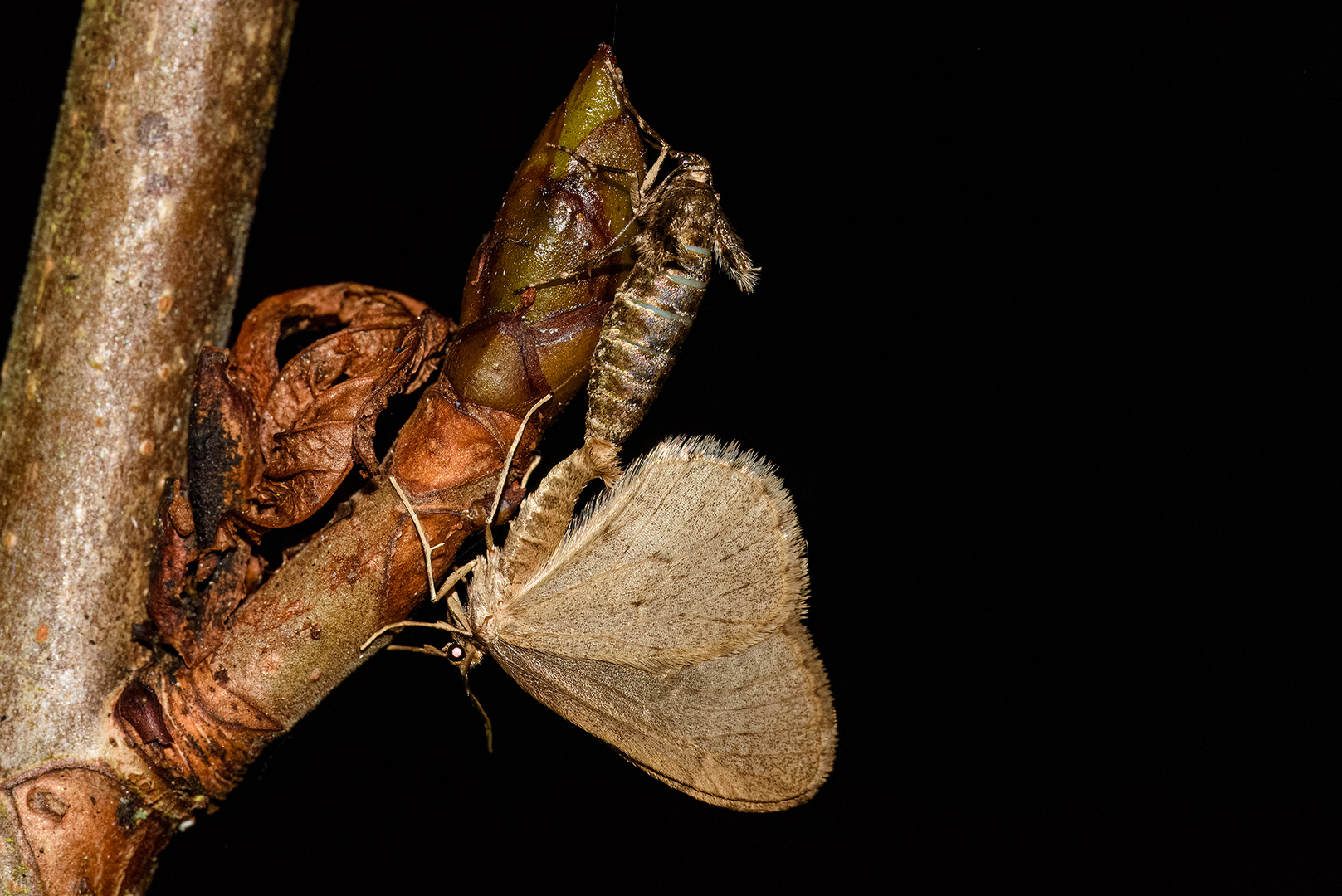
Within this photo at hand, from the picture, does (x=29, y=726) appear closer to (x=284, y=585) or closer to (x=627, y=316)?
(x=284, y=585)

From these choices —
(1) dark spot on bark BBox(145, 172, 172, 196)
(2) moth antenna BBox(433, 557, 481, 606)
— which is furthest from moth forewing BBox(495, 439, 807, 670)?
(1) dark spot on bark BBox(145, 172, 172, 196)

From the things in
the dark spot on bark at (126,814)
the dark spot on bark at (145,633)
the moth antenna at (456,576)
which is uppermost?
the moth antenna at (456,576)

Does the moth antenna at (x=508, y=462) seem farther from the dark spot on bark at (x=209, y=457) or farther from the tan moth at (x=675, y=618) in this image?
the dark spot on bark at (x=209, y=457)

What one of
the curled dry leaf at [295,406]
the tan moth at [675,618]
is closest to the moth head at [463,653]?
the tan moth at [675,618]

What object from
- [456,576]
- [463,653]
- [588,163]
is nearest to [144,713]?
[456,576]

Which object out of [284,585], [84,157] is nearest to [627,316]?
[284,585]

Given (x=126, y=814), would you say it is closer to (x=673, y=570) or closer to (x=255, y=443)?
(x=255, y=443)

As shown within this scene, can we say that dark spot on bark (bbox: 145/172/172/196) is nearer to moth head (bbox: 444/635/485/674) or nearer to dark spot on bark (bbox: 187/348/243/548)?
dark spot on bark (bbox: 187/348/243/548)
